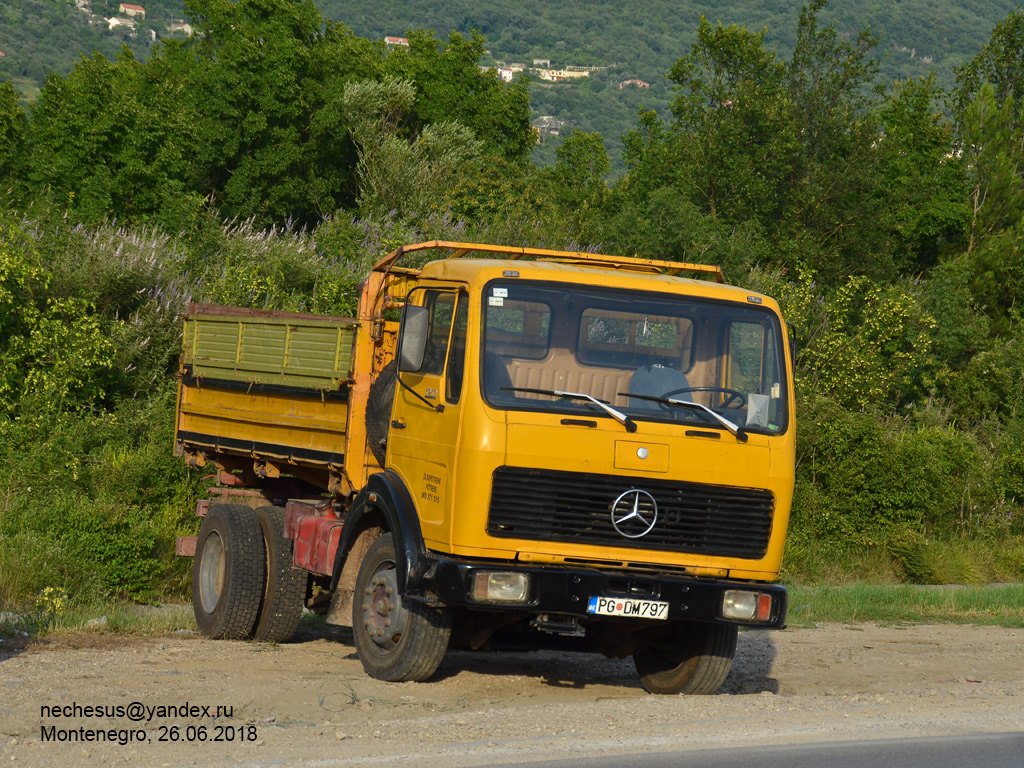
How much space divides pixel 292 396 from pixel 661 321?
327cm

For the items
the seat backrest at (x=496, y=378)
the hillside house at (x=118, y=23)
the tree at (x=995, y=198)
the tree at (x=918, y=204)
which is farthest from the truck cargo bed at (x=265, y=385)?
the hillside house at (x=118, y=23)

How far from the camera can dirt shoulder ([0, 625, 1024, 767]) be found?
6395 mm

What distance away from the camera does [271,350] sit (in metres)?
10.1

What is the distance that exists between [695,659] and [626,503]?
1.68 m

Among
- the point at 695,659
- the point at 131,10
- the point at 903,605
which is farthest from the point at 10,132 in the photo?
the point at 131,10

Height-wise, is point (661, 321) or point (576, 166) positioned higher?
point (576, 166)

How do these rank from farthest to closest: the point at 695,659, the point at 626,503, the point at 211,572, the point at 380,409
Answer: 1. the point at 211,572
2. the point at 380,409
3. the point at 695,659
4. the point at 626,503

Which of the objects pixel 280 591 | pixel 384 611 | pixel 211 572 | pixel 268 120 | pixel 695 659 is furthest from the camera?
pixel 268 120

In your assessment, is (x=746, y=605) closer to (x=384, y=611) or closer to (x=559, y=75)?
(x=384, y=611)

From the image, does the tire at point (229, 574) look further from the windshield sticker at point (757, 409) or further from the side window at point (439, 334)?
the windshield sticker at point (757, 409)

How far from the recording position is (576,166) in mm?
48031

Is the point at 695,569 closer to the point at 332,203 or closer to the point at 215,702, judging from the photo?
the point at 215,702

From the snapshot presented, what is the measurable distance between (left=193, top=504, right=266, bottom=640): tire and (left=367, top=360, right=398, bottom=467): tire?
208 centimetres

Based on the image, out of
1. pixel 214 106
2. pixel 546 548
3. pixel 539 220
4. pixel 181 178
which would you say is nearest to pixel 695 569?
pixel 546 548
